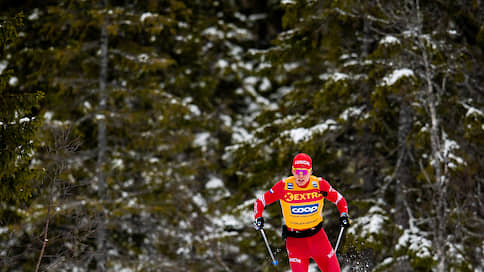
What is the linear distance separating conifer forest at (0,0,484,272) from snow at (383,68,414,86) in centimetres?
5

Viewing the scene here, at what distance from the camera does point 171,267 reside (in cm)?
1317

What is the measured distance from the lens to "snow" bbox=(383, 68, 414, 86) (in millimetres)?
9552

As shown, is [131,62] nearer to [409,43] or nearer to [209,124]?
[209,124]

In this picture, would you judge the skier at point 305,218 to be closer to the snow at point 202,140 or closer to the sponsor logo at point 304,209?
the sponsor logo at point 304,209

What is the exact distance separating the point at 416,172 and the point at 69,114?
10.1 meters

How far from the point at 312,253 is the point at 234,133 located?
419 inches

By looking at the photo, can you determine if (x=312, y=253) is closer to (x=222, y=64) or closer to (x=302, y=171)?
(x=302, y=171)

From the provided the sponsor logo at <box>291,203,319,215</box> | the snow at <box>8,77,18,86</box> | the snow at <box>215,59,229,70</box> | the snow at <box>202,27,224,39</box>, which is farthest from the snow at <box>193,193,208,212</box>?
the sponsor logo at <box>291,203,319,215</box>

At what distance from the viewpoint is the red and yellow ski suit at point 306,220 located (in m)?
5.81

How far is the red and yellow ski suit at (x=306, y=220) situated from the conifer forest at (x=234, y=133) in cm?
199

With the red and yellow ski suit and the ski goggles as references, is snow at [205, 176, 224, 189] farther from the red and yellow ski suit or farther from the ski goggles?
the ski goggles

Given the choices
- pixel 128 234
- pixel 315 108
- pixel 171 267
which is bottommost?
pixel 128 234

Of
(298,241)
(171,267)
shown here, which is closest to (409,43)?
(298,241)

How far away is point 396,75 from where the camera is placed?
9.62 m
